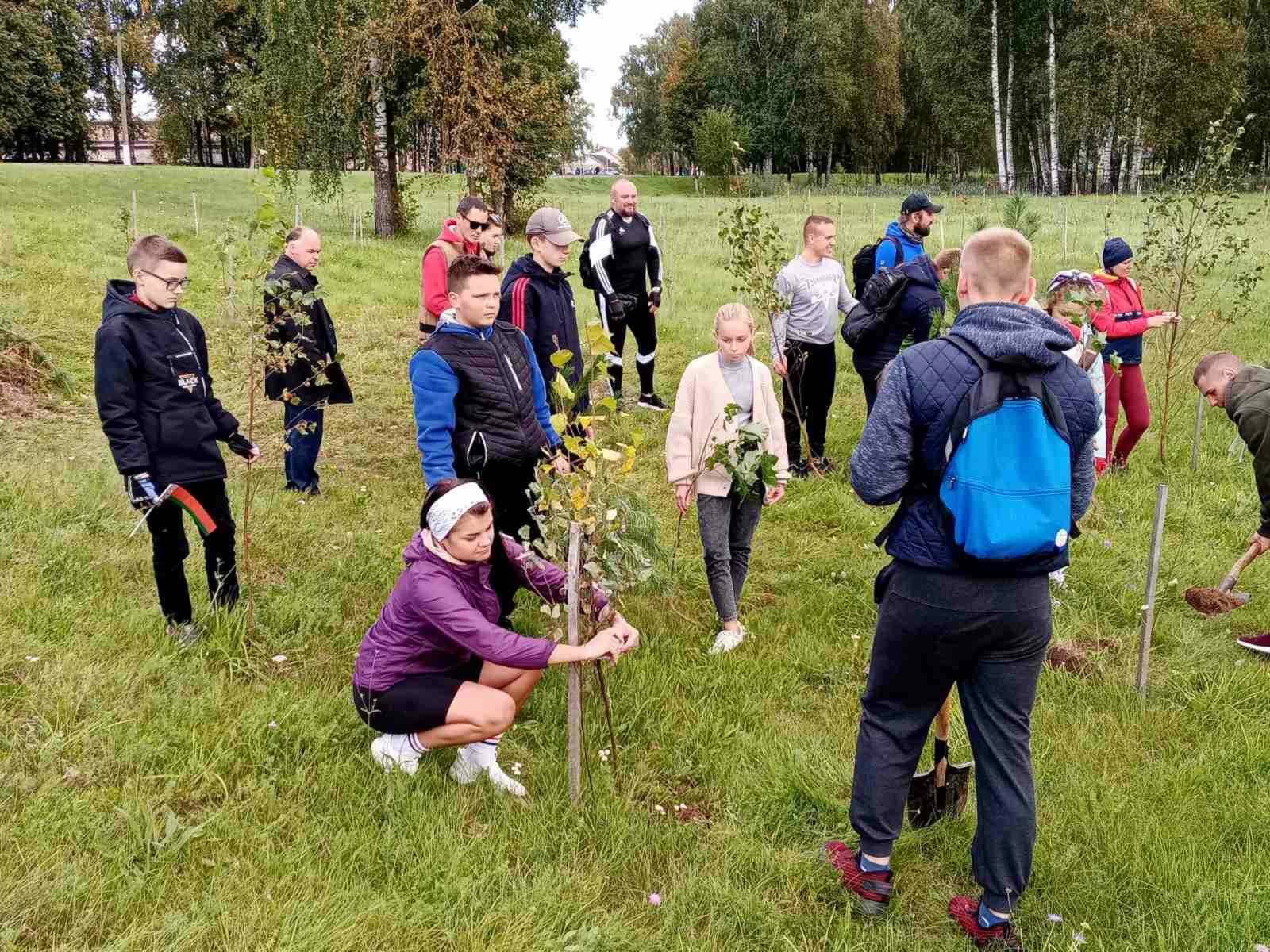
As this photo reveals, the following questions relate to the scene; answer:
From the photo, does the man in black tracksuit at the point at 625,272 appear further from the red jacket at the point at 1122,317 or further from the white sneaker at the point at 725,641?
the white sneaker at the point at 725,641

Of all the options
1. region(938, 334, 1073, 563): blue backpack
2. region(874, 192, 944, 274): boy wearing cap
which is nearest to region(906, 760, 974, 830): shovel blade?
region(938, 334, 1073, 563): blue backpack

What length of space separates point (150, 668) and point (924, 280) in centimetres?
541

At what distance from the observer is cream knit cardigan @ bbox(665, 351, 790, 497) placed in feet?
15.1

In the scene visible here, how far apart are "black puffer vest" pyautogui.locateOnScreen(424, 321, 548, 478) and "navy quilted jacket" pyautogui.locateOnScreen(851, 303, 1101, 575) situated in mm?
1953

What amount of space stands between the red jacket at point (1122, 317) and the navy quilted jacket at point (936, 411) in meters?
4.91

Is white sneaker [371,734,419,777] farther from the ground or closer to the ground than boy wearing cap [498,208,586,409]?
closer to the ground

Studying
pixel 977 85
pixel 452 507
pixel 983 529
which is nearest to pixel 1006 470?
pixel 983 529

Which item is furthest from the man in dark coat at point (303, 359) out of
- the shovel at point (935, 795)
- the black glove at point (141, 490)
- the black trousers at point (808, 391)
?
the shovel at point (935, 795)

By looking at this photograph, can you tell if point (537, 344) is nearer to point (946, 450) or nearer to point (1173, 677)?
point (946, 450)

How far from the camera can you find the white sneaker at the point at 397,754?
11.5 feet

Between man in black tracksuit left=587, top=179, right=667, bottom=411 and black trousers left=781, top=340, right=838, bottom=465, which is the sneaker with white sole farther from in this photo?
man in black tracksuit left=587, top=179, right=667, bottom=411

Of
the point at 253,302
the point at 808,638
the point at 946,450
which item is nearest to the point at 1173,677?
the point at 808,638

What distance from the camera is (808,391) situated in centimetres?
747

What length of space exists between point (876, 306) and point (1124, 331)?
2165 millimetres
